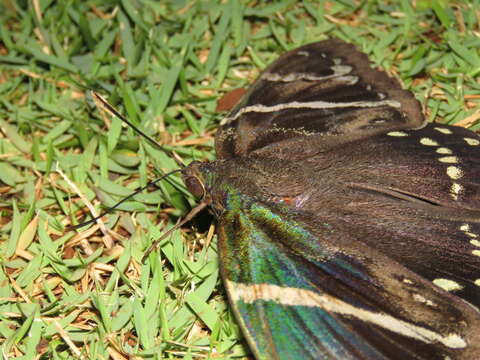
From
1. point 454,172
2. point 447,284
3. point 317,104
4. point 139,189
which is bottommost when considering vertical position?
point 139,189

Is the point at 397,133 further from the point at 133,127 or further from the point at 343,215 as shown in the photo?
the point at 133,127

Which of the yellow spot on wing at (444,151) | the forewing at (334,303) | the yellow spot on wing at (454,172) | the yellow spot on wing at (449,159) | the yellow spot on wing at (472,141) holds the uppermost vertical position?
the yellow spot on wing at (472,141)

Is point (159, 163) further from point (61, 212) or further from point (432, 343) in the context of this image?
point (432, 343)

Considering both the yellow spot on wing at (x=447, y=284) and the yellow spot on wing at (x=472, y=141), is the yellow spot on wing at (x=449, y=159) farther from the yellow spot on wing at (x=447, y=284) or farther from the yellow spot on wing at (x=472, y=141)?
the yellow spot on wing at (x=447, y=284)

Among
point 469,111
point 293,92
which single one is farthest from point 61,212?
point 469,111

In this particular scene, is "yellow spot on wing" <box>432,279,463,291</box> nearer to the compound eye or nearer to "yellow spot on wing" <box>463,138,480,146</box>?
"yellow spot on wing" <box>463,138,480,146</box>

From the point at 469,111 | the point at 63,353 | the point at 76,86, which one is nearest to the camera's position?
the point at 63,353

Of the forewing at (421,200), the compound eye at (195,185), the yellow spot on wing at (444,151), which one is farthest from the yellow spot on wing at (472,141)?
A: the compound eye at (195,185)

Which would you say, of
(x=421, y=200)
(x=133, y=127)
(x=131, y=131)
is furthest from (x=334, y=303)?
(x=131, y=131)
